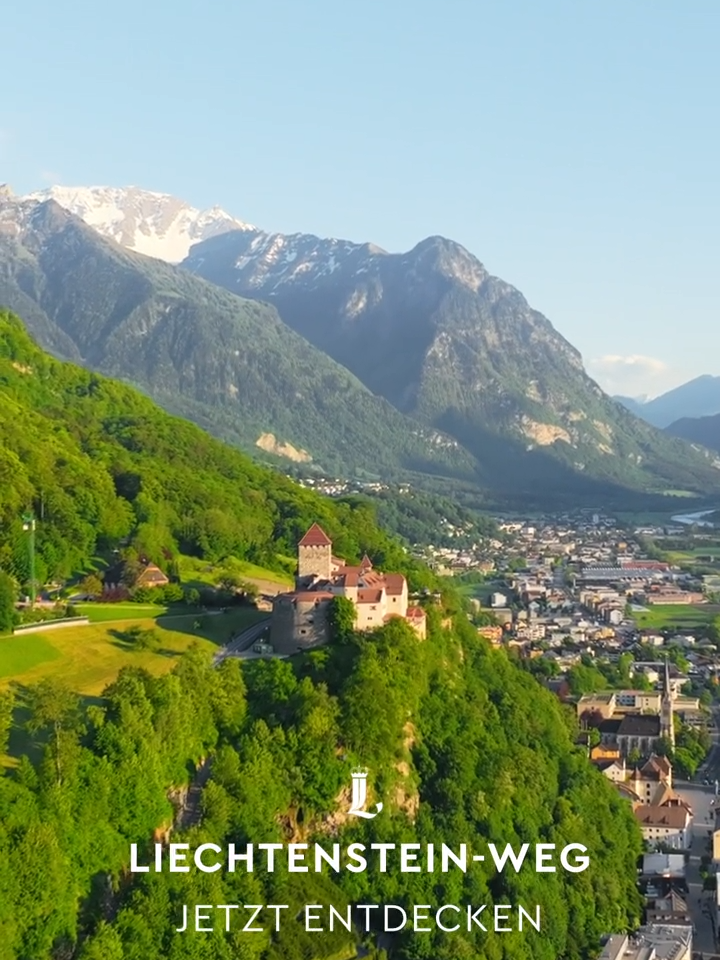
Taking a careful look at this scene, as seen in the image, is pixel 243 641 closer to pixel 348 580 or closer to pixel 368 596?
pixel 348 580

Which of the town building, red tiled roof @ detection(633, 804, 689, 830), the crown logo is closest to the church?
red tiled roof @ detection(633, 804, 689, 830)

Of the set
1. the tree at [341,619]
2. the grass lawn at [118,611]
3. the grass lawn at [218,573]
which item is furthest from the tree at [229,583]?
the tree at [341,619]

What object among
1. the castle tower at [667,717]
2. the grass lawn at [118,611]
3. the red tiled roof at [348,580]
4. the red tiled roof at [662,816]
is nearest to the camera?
the red tiled roof at [348,580]

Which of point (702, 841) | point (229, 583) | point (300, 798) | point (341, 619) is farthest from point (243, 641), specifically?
point (702, 841)

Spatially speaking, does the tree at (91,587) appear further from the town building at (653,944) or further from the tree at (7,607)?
the town building at (653,944)

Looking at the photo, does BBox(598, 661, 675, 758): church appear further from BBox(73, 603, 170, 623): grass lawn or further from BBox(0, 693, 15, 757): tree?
BBox(0, 693, 15, 757): tree

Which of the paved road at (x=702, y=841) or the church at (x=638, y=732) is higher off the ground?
the church at (x=638, y=732)

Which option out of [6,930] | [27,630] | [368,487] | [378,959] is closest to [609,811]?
[378,959]

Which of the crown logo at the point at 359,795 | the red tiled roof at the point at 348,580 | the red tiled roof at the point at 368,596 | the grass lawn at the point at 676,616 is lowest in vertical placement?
the grass lawn at the point at 676,616
